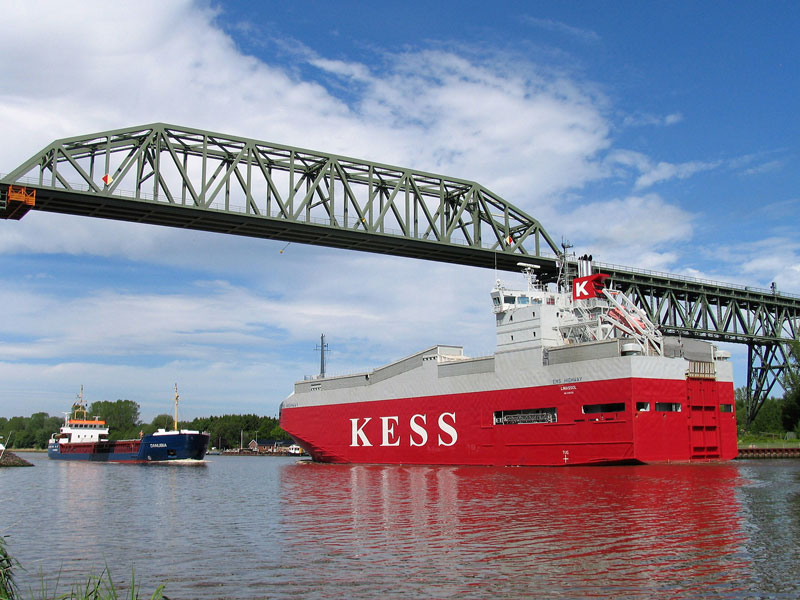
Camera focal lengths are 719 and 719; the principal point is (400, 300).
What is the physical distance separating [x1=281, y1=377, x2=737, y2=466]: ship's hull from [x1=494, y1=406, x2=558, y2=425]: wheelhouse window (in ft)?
0.19

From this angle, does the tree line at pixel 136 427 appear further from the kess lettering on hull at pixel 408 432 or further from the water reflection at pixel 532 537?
the water reflection at pixel 532 537

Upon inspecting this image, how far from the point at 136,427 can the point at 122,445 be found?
290ft

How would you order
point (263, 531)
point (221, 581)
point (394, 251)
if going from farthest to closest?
point (394, 251), point (263, 531), point (221, 581)

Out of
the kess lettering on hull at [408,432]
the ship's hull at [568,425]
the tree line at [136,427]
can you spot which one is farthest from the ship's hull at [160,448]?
the tree line at [136,427]

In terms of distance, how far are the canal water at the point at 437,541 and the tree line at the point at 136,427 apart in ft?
420

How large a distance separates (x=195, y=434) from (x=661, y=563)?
55.5m

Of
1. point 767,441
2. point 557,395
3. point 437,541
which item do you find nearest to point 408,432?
point 557,395

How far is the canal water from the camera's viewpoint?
449 inches

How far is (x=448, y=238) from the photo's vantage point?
161ft

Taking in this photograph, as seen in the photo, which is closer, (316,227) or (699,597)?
(699,597)

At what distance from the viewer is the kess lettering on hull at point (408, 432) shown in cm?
4509

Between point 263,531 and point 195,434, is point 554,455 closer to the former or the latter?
point 263,531

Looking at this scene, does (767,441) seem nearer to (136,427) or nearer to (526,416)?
(526,416)

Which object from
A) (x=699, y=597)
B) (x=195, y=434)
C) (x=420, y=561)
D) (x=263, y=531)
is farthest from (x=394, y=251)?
(x=699, y=597)
